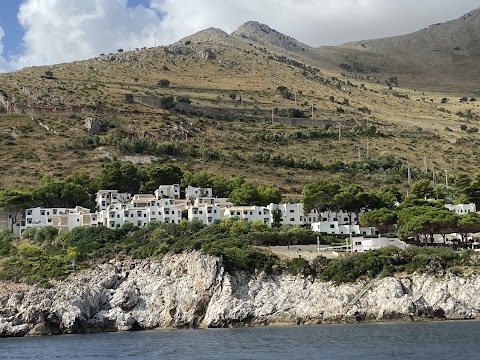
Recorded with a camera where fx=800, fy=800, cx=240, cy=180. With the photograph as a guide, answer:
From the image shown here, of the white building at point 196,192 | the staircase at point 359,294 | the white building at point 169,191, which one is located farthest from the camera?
the white building at point 196,192

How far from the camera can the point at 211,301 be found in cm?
5703

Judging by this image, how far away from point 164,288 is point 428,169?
54241mm

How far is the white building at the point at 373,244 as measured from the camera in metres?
63.8

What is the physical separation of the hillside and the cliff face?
3116cm

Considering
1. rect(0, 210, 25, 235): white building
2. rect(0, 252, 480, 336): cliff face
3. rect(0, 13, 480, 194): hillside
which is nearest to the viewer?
rect(0, 252, 480, 336): cliff face

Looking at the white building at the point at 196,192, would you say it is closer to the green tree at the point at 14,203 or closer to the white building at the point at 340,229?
the white building at the point at 340,229

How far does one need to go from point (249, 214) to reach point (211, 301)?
1789 centimetres

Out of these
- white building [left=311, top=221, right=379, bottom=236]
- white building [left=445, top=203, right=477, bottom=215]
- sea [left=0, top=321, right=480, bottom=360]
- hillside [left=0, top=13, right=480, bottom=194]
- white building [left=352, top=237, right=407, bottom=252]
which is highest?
hillside [left=0, top=13, right=480, bottom=194]

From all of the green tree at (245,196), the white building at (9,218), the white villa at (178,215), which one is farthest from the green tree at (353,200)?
the white building at (9,218)

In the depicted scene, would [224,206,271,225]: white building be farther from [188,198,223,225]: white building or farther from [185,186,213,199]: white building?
[185,186,213,199]: white building

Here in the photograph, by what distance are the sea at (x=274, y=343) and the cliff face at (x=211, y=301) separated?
1.86 meters

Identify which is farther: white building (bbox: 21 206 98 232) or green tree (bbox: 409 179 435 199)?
green tree (bbox: 409 179 435 199)

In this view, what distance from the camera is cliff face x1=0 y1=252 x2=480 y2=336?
2172 inches

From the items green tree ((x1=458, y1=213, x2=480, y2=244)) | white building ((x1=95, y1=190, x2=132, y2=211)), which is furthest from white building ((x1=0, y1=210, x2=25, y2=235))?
green tree ((x1=458, y1=213, x2=480, y2=244))
